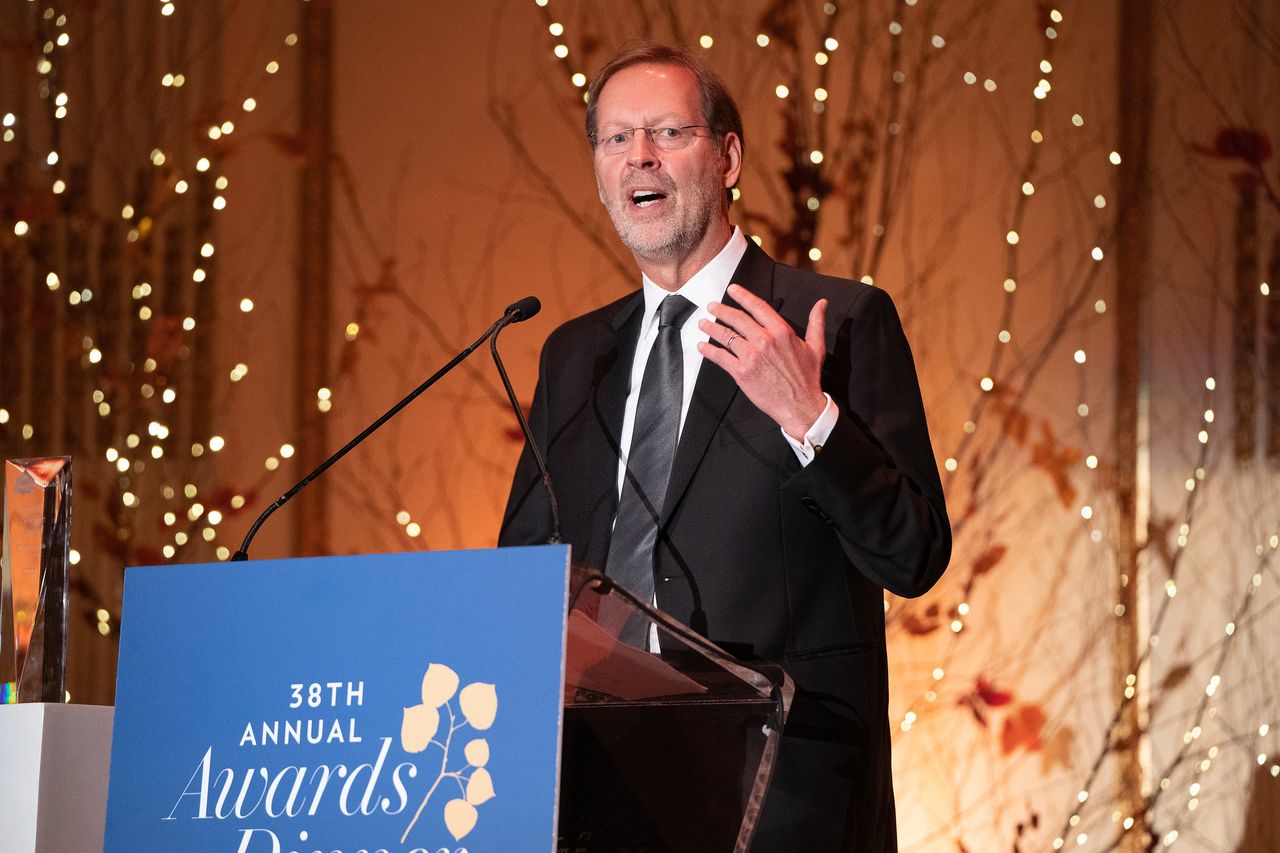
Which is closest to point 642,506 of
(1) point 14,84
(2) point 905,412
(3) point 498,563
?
(2) point 905,412

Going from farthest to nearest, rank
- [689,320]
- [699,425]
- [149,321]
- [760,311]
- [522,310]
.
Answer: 1. [149,321]
2. [689,320]
3. [699,425]
4. [522,310]
5. [760,311]

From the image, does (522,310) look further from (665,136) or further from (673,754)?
(673,754)

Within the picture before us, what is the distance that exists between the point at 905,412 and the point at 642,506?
358mm

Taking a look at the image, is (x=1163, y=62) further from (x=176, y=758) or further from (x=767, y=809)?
(x=176, y=758)

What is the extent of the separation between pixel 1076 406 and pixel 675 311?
2137mm

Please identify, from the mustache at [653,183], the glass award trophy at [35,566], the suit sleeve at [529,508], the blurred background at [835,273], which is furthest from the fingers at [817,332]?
the blurred background at [835,273]

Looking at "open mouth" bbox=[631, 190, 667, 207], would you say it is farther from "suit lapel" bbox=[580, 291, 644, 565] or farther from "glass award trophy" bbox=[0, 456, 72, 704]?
"glass award trophy" bbox=[0, 456, 72, 704]

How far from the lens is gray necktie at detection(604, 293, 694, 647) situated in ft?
6.09

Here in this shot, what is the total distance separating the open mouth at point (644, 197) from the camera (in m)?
2.09

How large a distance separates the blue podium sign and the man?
48cm

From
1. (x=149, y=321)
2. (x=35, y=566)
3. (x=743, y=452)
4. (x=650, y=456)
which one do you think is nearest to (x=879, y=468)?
(x=743, y=452)

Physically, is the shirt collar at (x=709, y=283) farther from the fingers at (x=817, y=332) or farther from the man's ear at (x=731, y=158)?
the fingers at (x=817, y=332)

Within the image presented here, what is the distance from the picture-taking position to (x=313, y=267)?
12.3 feet

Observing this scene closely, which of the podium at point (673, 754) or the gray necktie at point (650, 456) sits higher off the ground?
the gray necktie at point (650, 456)
